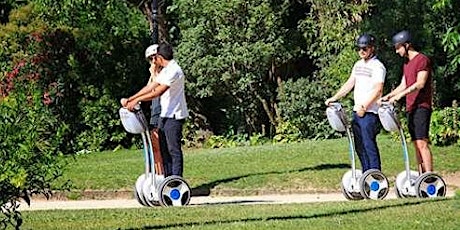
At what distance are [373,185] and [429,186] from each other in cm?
57

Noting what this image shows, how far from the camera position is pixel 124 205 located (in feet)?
40.6

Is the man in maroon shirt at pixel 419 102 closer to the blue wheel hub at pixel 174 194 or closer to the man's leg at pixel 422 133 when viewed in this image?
the man's leg at pixel 422 133

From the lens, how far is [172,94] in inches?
447

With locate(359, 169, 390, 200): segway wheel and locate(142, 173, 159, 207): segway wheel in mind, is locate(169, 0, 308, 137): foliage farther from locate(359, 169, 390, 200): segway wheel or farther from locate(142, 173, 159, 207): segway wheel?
locate(359, 169, 390, 200): segway wheel

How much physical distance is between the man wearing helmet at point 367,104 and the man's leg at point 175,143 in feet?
6.08

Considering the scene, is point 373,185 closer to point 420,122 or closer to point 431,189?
point 431,189

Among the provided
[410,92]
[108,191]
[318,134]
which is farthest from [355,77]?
[318,134]

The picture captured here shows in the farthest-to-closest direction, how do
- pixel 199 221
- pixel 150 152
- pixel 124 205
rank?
pixel 124 205, pixel 150 152, pixel 199 221

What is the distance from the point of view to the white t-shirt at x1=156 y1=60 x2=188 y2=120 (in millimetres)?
→ 11289

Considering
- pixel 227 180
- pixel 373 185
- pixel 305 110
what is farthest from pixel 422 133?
pixel 305 110

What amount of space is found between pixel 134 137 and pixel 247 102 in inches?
104

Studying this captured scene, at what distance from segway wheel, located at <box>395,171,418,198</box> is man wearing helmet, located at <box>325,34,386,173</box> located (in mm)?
291

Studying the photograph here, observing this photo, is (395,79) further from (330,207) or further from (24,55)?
(330,207)

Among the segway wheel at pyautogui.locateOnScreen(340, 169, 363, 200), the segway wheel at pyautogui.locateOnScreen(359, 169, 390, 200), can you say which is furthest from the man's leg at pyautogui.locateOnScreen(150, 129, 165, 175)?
the segway wheel at pyautogui.locateOnScreen(359, 169, 390, 200)
